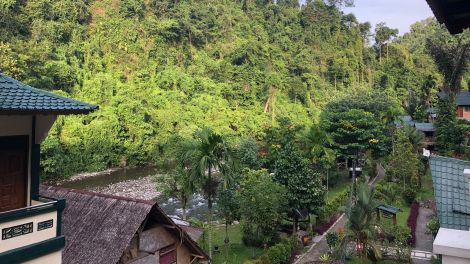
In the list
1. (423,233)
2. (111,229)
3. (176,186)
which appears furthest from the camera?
(176,186)

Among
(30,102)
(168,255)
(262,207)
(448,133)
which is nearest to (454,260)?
(30,102)

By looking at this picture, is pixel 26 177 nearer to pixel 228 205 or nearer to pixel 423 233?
pixel 228 205

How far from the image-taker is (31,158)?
259 inches

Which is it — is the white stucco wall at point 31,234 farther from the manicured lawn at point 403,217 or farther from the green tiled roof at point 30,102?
the manicured lawn at point 403,217

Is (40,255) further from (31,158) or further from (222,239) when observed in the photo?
(222,239)

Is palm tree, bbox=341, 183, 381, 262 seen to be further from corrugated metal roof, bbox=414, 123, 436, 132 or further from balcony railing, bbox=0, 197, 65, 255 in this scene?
corrugated metal roof, bbox=414, 123, 436, 132

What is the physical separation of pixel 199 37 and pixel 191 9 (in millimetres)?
5380

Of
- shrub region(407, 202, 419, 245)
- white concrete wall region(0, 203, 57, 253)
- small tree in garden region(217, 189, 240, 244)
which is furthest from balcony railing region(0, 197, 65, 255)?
shrub region(407, 202, 419, 245)

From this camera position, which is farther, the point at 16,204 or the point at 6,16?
the point at 6,16

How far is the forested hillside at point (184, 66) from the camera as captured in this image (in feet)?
144

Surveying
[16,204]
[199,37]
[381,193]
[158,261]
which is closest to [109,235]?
[158,261]

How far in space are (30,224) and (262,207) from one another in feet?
39.6

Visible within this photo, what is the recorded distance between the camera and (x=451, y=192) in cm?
795

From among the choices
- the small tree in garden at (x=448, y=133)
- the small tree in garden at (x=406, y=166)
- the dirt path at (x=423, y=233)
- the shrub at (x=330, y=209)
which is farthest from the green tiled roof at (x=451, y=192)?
the small tree in garden at (x=448, y=133)
